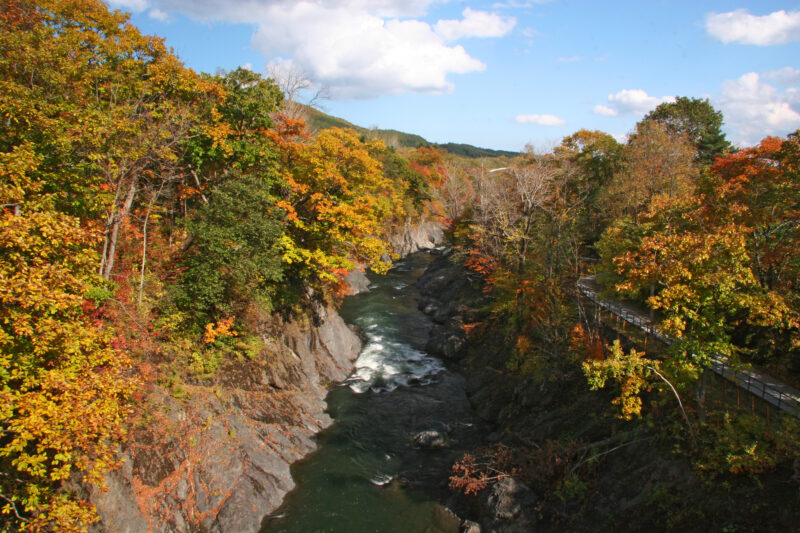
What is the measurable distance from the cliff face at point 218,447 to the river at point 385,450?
3.45 ft

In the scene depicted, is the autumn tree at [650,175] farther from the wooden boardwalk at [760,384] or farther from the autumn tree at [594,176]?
the wooden boardwalk at [760,384]

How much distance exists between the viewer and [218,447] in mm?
16484

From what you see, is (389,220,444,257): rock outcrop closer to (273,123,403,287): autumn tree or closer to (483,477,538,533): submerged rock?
(273,123,403,287): autumn tree

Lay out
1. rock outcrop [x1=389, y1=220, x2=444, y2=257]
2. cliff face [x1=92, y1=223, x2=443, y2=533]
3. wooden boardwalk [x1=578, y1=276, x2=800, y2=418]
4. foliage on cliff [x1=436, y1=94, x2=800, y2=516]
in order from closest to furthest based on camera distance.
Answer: foliage on cliff [x1=436, y1=94, x2=800, y2=516]
wooden boardwalk [x1=578, y1=276, x2=800, y2=418]
cliff face [x1=92, y1=223, x2=443, y2=533]
rock outcrop [x1=389, y1=220, x2=444, y2=257]

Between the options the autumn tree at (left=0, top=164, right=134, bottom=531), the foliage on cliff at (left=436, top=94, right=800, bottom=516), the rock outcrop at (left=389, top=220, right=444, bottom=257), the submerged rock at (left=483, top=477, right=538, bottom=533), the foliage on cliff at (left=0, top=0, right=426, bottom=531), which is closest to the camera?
the autumn tree at (left=0, top=164, right=134, bottom=531)

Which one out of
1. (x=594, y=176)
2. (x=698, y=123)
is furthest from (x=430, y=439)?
(x=698, y=123)

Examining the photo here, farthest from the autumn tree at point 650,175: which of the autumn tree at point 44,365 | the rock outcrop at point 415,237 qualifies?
the rock outcrop at point 415,237

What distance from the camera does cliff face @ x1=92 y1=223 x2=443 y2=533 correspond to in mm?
13414

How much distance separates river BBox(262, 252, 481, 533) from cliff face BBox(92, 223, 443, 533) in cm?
105

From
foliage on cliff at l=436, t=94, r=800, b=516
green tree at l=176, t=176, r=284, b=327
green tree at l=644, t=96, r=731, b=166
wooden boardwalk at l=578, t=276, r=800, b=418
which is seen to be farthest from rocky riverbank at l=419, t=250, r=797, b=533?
green tree at l=644, t=96, r=731, b=166

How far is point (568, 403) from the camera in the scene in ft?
65.1

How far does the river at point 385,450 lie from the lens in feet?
52.7

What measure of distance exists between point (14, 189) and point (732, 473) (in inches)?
787

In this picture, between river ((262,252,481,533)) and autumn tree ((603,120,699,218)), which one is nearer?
river ((262,252,481,533))
